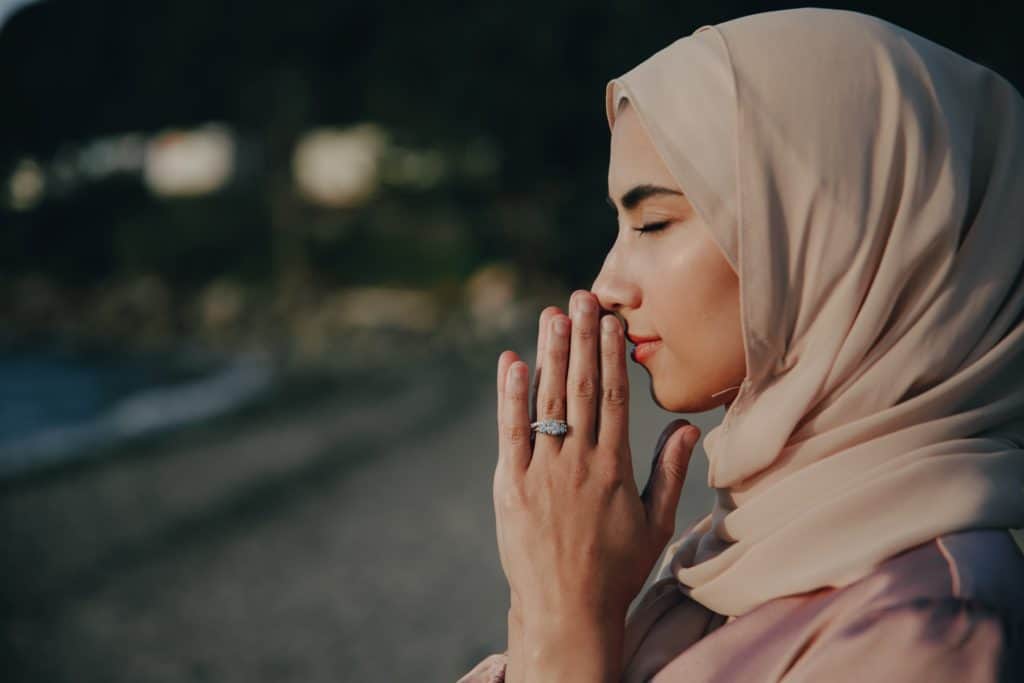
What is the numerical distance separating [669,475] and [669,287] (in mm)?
321

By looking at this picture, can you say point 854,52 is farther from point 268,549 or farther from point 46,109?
point 46,109

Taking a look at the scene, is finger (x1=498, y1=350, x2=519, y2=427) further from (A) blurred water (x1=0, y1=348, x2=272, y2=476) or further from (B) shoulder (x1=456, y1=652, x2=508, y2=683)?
(A) blurred water (x1=0, y1=348, x2=272, y2=476)

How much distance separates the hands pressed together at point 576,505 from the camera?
1.58m

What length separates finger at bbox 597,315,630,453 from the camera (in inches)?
64.3

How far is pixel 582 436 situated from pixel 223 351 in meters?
26.1

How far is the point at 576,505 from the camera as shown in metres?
1.61

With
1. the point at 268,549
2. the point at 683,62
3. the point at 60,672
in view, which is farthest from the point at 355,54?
the point at 683,62

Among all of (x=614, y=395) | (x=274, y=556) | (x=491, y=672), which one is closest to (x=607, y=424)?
(x=614, y=395)

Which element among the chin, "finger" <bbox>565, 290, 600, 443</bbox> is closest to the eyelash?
"finger" <bbox>565, 290, 600, 443</bbox>

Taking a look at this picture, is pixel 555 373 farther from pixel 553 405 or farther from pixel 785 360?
pixel 785 360

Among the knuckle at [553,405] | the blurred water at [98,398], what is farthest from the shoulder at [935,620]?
the blurred water at [98,398]

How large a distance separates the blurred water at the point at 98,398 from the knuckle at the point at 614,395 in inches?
546

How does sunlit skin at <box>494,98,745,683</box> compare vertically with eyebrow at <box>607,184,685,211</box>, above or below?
below

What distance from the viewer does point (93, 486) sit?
40.0 feet
